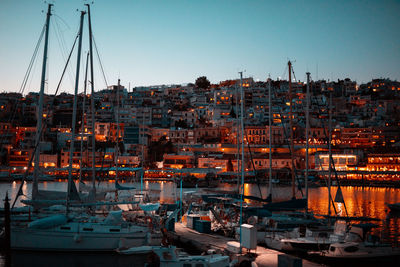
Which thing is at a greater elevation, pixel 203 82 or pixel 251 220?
pixel 203 82

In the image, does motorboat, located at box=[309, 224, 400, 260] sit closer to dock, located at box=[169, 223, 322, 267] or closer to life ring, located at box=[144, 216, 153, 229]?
dock, located at box=[169, 223, 322, 267]

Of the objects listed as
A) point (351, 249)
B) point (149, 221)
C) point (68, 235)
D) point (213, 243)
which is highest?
point (149, 221)

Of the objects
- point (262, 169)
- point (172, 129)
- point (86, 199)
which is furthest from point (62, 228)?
point (172, 129)

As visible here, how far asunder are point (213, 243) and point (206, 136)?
7495 centimetres

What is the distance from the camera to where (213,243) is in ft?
55.7

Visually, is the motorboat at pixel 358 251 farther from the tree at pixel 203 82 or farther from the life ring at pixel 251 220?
the tree at pixel 203 82

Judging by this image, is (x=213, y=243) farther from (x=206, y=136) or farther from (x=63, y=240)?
(x=206, y=136)

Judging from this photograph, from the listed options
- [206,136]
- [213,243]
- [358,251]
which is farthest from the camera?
[206,136]

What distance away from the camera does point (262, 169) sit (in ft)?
250

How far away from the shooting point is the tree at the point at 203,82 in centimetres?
15112

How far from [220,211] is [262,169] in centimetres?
5341

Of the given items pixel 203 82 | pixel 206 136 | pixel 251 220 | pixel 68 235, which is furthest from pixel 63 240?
pixel 203 82

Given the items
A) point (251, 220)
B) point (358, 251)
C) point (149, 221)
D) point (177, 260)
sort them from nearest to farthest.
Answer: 1. point (177, 260)
2. point (358, 251)
3. point (149, 221)
4. point (251, 220)

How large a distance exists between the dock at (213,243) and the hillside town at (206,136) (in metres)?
40.2
